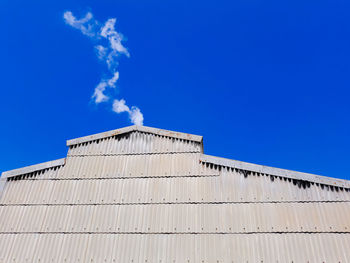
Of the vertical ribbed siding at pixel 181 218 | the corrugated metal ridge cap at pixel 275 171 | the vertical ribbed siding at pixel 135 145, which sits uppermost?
the vertical ribbed siding at pixel 135 145

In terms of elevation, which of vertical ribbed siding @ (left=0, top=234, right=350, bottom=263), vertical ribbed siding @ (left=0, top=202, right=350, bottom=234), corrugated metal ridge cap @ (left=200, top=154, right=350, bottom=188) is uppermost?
corrugated metal ridge cap @ (left=200, top=154, right=350, bottom=188)

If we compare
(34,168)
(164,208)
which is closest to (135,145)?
(164,208)

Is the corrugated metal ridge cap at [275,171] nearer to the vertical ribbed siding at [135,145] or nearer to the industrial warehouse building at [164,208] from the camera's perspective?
the industrial warehouse building at [164,208]

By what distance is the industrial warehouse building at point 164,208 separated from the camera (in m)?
8.95

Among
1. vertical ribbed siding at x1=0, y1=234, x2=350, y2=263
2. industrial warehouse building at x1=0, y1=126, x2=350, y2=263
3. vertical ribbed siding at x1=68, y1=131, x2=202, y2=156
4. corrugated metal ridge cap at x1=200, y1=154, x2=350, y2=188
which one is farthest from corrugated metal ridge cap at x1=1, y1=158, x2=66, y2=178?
corrugated metal ridge cap at x1=200, y1=154, x2=350, y2=188

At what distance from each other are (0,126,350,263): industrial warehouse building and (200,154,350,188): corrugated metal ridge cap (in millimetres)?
39

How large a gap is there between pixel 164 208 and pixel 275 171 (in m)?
4.77

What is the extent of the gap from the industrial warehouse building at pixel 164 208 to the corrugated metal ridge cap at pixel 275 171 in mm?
39

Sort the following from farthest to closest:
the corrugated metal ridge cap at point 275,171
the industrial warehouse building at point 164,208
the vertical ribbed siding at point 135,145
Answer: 1. the vertical ribbed siding at point 135,145
2. the corrugated metal ridge cap at point 275,171
3. the industrial warehouse building at point 164,208

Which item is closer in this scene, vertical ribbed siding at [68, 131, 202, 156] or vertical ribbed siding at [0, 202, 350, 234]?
vertical ribbed siding at [0, 202, 350, 234]

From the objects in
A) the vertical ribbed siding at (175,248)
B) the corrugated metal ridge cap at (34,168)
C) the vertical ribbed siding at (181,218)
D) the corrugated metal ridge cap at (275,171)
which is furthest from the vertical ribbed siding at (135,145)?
the vertical ribbed siding at (175,248)

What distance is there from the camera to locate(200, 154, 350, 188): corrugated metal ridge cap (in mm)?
9422

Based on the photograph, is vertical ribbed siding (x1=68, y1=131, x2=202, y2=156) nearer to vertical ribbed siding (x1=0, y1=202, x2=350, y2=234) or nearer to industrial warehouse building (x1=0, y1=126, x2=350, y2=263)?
industrial warehouse building (x1=0, y1=126, x2=350, y2=263)

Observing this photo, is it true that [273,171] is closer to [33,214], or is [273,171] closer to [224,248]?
[224,248]
